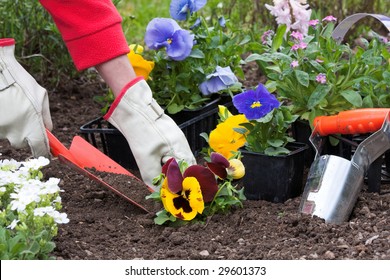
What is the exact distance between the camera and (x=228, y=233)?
8.48ft

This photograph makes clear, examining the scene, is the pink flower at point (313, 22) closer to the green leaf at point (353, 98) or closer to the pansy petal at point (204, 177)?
the green leaf at point (353, 98)

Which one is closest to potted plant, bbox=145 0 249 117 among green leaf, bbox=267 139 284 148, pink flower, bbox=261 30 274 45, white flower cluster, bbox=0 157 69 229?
pink flower, bbox=261 30 274 45

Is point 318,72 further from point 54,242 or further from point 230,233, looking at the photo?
point 54,242

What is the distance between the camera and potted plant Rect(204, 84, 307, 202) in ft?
9.16

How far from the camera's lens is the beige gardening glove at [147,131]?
2842 mm

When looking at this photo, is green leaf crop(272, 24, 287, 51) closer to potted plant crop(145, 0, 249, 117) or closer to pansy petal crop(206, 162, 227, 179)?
potted plant crop(145, 0, 249, 117)

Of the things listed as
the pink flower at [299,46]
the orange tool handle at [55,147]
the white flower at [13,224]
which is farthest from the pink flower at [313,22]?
the white flower at [13,224]

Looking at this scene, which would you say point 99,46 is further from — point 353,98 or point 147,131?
point 353,98

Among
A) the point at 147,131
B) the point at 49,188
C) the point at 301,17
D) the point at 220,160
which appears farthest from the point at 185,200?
the point at 301,17

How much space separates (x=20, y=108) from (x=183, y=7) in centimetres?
88

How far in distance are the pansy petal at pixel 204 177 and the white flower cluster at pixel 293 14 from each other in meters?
0.88

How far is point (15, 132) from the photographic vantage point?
2.88 m

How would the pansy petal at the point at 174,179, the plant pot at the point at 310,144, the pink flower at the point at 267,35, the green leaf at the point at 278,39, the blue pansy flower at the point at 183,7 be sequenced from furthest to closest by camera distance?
the blue pansy flower at the point at 183,7, the pink flower at the point at 267,35, the green leaf at the point at 278,39, the plant pot at the point at 310,144, the pansy petal at the point at 174,179

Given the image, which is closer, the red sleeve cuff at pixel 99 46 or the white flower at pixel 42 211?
the white flower at pixel 42 211
